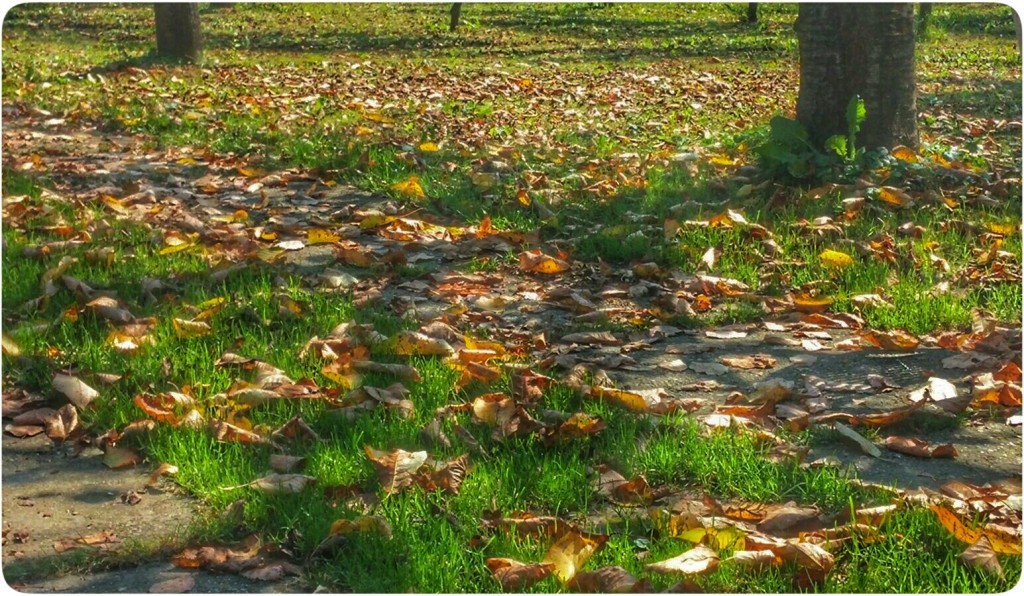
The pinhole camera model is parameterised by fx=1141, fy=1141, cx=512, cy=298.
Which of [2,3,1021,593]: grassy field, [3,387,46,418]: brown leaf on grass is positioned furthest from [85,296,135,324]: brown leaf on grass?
[3,387,46,418]: brown leaf on grass

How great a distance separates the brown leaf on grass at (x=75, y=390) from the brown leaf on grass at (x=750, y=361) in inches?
91.7

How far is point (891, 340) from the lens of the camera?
4477 millimetres

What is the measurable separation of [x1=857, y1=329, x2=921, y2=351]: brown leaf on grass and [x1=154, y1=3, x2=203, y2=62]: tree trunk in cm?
1128

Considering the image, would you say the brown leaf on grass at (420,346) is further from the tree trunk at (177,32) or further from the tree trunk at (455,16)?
the tree trunk at (455,16)

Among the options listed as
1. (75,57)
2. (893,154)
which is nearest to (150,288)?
(893,154)

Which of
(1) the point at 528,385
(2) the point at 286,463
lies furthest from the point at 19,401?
(1) the point at 528,385

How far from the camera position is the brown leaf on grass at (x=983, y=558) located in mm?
2770

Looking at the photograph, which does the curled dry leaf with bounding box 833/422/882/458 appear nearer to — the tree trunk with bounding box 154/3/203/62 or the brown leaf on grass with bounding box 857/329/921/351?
the brown leaf on grass with bounding box 857/329/921/351

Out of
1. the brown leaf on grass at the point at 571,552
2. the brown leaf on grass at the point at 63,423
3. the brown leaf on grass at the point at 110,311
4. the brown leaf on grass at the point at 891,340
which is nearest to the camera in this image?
the brown leaf on grass at the point at 571,552

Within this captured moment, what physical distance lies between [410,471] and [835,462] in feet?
4.21

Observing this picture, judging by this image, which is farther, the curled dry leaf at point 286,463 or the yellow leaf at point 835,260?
the yellow leaf at point 835,260

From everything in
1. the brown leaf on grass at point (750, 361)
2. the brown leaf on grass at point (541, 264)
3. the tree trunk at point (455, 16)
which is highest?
the tree trunk at point (455, 16)

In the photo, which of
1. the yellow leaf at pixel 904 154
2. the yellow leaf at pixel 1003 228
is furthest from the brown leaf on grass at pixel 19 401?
the yellow leaf at pixel 904 154

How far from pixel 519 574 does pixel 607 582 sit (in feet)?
0.73
